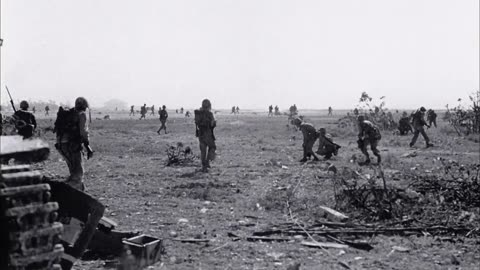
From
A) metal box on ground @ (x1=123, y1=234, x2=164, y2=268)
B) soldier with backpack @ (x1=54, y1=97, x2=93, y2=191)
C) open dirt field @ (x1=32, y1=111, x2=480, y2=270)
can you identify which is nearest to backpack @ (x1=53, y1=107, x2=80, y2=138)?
soldier with backpack @ (x1=54, y1=97, x2=93, y2=191)

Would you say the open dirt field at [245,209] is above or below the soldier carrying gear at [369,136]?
below

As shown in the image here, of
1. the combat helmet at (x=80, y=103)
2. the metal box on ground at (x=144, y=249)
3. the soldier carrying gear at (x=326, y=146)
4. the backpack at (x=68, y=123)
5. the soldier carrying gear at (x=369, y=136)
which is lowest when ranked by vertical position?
the metal box on ground at (x=144, y=249)

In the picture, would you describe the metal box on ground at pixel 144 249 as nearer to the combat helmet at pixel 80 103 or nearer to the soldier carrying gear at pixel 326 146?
the combat helmet at pixel 80 103

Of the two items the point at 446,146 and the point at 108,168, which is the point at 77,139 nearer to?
the point at 108,168

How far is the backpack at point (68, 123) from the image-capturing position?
8625 millimetres

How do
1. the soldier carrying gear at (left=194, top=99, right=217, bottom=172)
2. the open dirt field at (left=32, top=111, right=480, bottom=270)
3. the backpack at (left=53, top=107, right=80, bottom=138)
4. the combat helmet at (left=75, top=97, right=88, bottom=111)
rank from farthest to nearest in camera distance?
1. the soldier carrying gear at (left=194, top=99, right=217, bottom=172)
2. the backpack at (left=53, top=107, right=80, bottom=138)
3. the combat helmet at (left=75, top=97, right=88, bottom=111)
4. the open dirt field at (left=32, top=111, right=480, bottom=270)

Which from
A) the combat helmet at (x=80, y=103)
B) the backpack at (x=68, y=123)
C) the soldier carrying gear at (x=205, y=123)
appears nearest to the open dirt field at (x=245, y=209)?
the soldier carrying gear at (x=205, y=123)

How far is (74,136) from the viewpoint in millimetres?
8594

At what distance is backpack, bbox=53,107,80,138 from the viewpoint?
28.3ft

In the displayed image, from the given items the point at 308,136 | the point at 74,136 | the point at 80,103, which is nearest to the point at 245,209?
the point at 74,136

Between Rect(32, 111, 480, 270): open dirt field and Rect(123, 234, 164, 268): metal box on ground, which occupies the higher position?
Rect(123, 234, 164, 268): metal box on ground

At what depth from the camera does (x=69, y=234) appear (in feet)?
18.0

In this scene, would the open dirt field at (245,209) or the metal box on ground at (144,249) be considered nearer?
the metal box on ground at (144,249)

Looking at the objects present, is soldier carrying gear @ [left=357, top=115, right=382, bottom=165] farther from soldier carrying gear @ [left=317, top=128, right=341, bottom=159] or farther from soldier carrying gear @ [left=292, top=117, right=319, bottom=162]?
soldier carrying gear @ [left=317, top=128, right=341, bottom=159]
